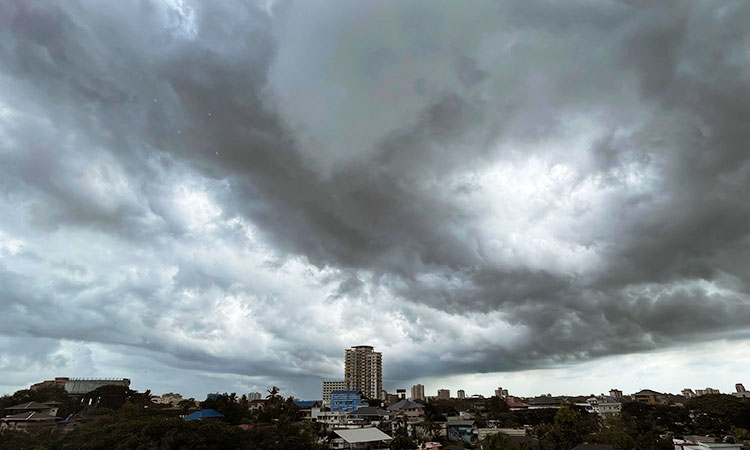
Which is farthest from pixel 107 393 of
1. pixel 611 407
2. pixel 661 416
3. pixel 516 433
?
pixel 611 407

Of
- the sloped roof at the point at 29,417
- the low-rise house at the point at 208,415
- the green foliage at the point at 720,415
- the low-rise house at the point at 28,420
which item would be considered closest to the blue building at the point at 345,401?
A: the low-rise house at the point at 208,415

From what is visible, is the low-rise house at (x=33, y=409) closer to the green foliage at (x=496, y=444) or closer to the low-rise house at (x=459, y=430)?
the low-rise house at (x=459, y=430)

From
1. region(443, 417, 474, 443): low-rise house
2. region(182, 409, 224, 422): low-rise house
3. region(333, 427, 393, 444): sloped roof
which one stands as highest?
region(182, 409, 224, 422): low-rise house

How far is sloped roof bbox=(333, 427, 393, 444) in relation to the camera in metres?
69.4

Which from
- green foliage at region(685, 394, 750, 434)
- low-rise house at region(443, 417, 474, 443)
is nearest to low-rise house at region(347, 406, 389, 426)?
low-rise house at region(443, 417, 474, 443)

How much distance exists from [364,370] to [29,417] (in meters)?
135

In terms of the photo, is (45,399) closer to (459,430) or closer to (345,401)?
(345,401)

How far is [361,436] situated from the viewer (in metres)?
71.6

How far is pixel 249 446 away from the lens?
2077 inches

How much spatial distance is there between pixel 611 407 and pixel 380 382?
9722 cm

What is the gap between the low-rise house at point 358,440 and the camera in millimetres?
70000

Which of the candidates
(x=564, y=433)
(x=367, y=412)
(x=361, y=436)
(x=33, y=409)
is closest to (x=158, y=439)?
(x=361, y=436)

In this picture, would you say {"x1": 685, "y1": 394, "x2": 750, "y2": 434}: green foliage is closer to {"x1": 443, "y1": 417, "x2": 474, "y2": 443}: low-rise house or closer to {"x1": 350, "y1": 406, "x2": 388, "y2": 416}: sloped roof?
{"x1": 443, "y1": 417, "x2": 474, "y2": 443}: low-rise house

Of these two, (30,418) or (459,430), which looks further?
(459,430)
